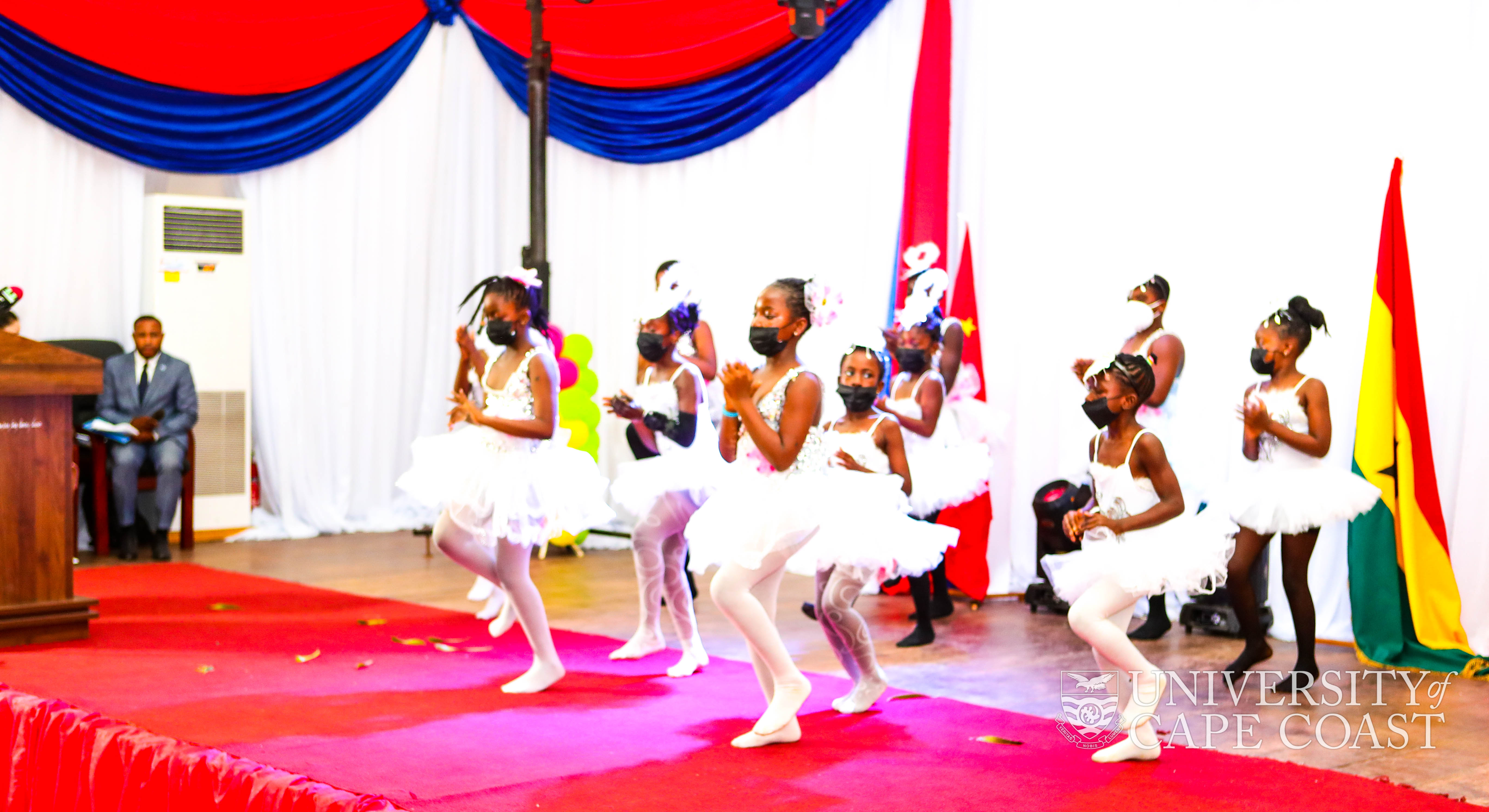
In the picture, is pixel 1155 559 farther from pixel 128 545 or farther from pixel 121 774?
pixel 128 545

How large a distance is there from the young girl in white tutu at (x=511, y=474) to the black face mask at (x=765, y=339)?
0.98 metres

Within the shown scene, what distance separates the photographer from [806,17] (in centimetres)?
769

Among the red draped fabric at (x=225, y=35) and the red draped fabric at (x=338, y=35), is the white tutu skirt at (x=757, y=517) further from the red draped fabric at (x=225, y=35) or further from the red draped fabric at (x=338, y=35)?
the red draped fabric at (x=225, y=35)

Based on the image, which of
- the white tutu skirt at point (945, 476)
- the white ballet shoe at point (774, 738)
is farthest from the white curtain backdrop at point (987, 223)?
the white ballet shoe at point (774, 738)

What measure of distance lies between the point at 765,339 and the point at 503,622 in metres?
2.61

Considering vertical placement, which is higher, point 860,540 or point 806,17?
point 806,17

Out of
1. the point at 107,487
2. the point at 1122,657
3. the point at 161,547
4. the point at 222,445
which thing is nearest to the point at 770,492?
the point at 1122,657

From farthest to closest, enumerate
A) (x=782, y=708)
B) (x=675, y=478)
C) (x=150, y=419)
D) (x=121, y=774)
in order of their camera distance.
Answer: (x=150, y=419)
(x=675, y=478)
(x=782, y=708)
(x=121, y=774)

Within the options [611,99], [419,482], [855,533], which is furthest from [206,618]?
[611,99]

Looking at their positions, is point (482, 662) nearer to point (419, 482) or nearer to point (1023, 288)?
point (419, 482)

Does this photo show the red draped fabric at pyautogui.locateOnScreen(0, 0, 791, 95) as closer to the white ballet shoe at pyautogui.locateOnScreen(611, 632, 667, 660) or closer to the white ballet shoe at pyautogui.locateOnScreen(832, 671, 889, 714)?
the white ballet shoe at pyautogui.locateOnScreen(611, 632, 667, 660)

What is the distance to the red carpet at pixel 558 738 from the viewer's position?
12.4 ft

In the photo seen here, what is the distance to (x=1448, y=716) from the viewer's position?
16.0 feet

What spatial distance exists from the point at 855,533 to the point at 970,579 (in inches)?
114
